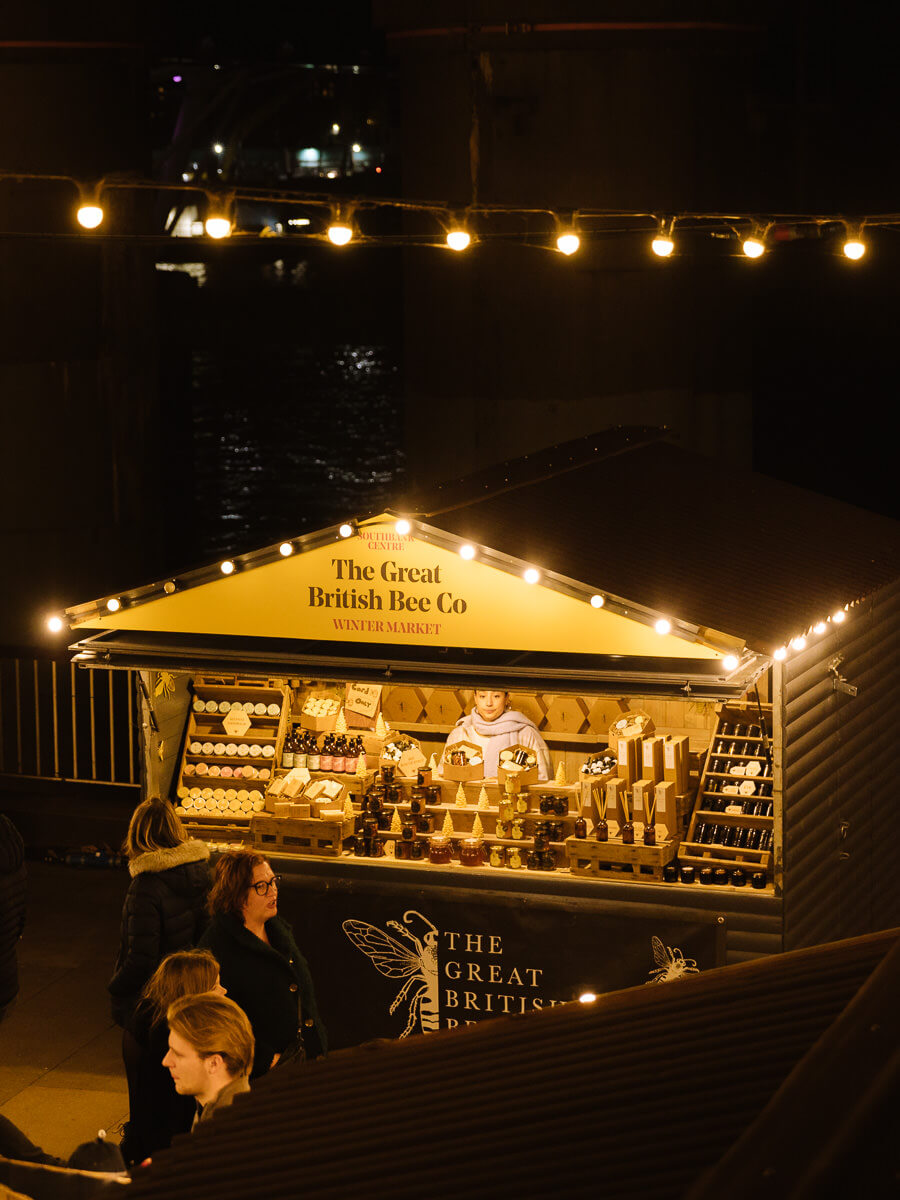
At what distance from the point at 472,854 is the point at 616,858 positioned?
0.84 meters

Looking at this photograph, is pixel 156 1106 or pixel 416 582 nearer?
pixel 156 1106

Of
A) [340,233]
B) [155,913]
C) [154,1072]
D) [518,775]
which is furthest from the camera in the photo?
[518,775]

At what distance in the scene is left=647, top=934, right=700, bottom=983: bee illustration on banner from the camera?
29.0 feet

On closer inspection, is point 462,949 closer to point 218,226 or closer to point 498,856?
point 498,856

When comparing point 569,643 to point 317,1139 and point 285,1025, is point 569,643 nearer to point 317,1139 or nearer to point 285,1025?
point 285,1025

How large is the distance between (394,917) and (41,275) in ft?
29.5

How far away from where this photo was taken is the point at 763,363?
2850 centimetres

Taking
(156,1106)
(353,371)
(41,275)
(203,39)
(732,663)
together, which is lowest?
(156,1106)

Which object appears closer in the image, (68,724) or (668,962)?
(668,962)

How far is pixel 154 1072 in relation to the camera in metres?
6.98

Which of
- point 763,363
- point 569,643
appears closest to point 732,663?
point 569,643

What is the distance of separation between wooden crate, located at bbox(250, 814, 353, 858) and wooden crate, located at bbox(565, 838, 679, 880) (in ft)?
4.44

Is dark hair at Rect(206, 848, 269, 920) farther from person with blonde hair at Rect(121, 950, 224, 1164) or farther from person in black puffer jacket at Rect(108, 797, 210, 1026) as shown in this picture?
person in black puffer jacket at Rect(108, 797, 210, 1026)

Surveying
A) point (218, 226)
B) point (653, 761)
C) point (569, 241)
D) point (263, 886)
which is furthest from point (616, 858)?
point (218, 226)
